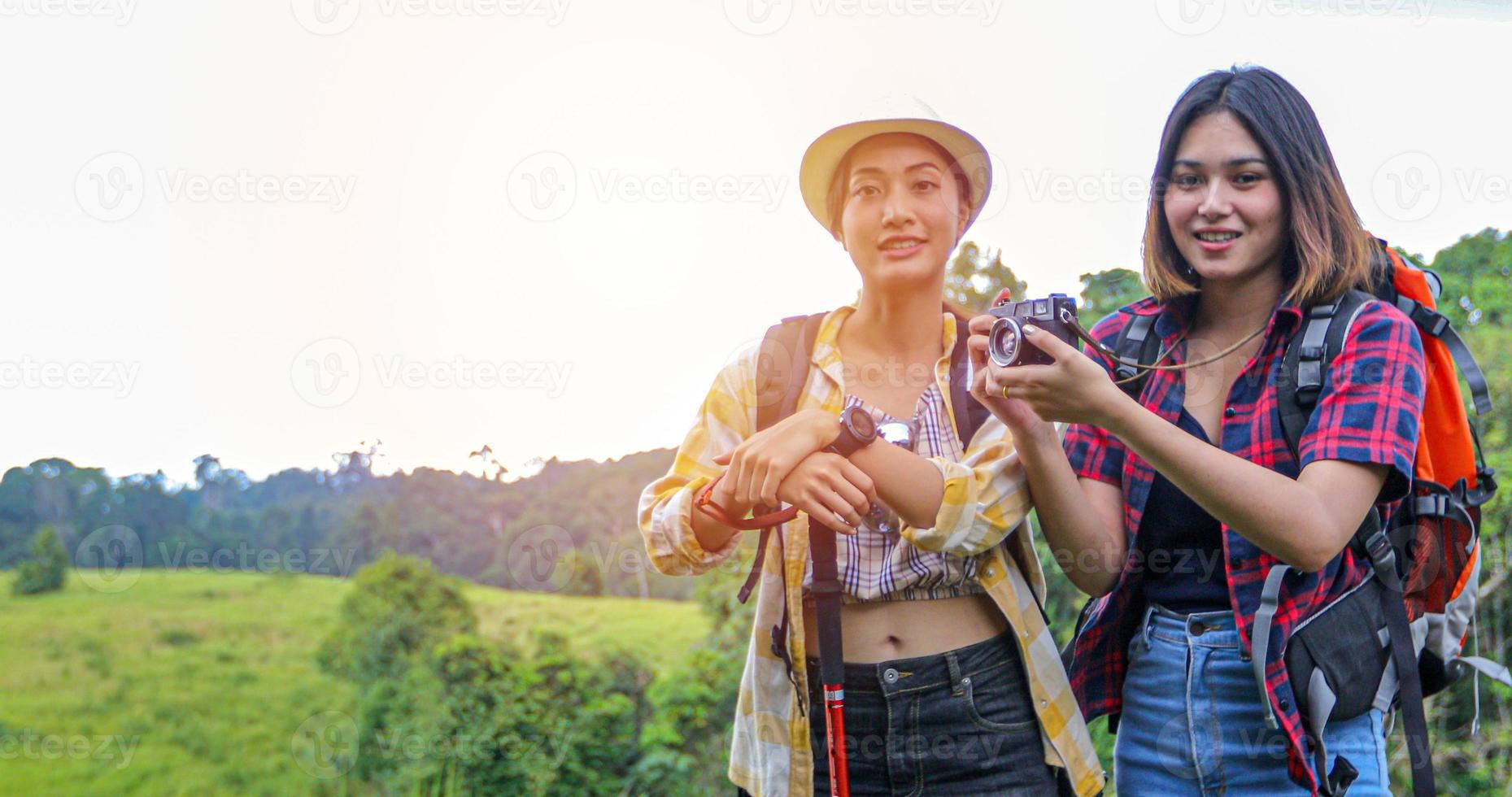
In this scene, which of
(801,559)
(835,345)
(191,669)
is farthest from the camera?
(191,669)

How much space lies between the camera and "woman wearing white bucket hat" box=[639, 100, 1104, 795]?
2.13 m

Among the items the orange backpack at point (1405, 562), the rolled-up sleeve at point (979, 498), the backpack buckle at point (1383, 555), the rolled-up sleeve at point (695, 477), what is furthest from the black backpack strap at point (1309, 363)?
the rolled-up sleeve at point (695, 477)

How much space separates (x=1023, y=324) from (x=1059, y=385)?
0.14 m

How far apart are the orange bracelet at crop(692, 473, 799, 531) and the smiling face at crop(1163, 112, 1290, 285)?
3.38 feet

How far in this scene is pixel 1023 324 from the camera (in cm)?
210

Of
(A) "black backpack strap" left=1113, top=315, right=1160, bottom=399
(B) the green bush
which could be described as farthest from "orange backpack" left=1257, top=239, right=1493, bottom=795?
(B) the green bush

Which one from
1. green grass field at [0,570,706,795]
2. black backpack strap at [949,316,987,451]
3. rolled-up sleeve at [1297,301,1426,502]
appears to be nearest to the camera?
rolled-up sleeve at [1297,301,1426,502]

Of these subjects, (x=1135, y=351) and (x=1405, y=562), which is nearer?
(x=1405, y=562)

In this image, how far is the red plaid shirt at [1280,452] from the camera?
2.00m

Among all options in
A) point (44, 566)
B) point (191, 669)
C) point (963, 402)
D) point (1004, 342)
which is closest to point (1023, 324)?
point (1004, 342)

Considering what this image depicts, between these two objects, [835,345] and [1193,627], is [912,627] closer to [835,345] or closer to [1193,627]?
[1193,627]

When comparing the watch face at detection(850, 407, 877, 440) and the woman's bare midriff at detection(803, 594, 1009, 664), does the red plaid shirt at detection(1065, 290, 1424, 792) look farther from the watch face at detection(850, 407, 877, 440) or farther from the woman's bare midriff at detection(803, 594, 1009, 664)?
the watch face at detection(850, 407, 877, 440)

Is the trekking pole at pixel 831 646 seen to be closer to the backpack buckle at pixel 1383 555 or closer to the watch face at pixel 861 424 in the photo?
the watch face at pixel 861 424

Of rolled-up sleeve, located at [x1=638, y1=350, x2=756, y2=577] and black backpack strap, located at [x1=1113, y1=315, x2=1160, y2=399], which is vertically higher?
black backpack strap, located at [x1=1113, y1=315, x2=1160, y2=399]
